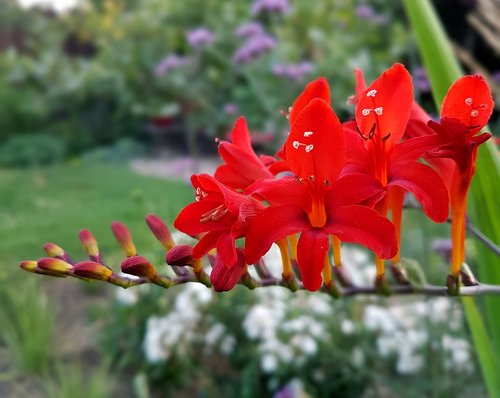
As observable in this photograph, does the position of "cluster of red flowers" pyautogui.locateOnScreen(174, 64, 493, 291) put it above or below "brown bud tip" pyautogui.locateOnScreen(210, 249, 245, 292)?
above

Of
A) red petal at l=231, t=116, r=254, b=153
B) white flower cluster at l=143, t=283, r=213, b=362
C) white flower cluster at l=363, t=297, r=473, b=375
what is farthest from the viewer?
white flower cluster at l=143, t=283, r=213, b=362

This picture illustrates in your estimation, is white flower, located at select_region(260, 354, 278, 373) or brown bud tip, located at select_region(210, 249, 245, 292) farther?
white flower, located at select_region(260, 354, 278, 373)

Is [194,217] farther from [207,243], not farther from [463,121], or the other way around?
[463,121]

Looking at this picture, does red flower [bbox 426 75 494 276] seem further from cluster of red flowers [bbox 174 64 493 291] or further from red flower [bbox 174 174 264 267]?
red flower [bbox 174 174 264 267]

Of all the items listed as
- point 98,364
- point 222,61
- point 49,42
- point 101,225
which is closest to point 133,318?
point 98,364

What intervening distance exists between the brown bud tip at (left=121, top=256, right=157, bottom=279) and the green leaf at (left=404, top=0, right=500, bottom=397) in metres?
0.29

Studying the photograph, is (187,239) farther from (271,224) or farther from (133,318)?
(271,224)

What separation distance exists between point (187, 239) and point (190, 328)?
279 millimetres

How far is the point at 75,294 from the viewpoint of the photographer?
3.00 meters

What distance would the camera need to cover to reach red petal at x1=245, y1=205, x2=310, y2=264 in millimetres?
404

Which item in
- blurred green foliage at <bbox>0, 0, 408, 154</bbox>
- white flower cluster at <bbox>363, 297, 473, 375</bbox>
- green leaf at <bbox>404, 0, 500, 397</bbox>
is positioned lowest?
white flower cluster at <bbox>363, 297, 473, 375</bbox>

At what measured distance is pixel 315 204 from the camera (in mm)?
432

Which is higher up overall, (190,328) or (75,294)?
(190,328)

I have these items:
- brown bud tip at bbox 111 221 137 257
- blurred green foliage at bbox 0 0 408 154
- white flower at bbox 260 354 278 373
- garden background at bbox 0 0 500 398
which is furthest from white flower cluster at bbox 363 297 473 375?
blurred green foliage at bbox 0 0 408 154
